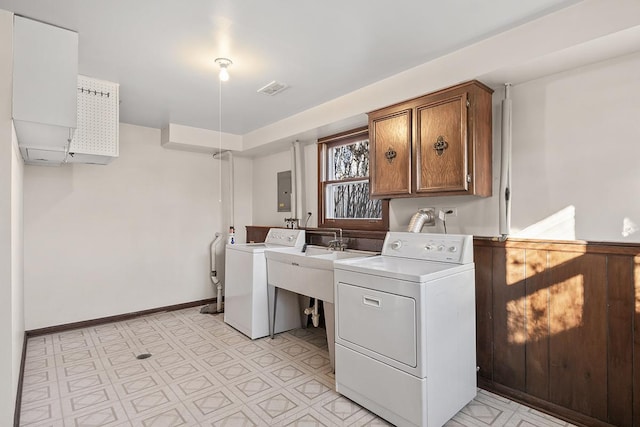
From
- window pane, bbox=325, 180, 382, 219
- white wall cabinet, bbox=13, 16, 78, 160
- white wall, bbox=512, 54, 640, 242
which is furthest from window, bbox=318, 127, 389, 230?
white wall cabinet, bbox=13, 16, 78, 160

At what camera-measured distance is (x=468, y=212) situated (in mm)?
2598

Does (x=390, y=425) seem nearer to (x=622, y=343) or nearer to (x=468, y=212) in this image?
(x=622, y=343)

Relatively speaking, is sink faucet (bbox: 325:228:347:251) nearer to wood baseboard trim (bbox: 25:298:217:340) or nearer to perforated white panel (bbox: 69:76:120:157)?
perforated white panel (bbox: 69:76:120:157)

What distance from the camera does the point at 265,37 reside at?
2150 mm

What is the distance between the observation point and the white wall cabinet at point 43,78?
187 centimetres

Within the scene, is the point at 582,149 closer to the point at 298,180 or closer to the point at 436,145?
the point at 436,145

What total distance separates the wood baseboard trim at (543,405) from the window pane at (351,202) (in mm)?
1658

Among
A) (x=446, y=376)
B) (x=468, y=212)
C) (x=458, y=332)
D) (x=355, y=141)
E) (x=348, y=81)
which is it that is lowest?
(x=446, y=376)

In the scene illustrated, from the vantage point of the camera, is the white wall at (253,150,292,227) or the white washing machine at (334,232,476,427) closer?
the white washing machine at (334,232,476,427)

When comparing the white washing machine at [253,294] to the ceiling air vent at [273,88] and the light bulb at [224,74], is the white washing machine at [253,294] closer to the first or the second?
the ceiling air vent at [273,88]

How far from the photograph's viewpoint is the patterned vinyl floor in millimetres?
2109

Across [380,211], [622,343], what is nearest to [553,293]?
[622,343]

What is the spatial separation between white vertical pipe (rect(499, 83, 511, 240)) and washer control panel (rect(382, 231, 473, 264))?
0.27 meters

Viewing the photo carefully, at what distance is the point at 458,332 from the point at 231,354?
201 centimetres
